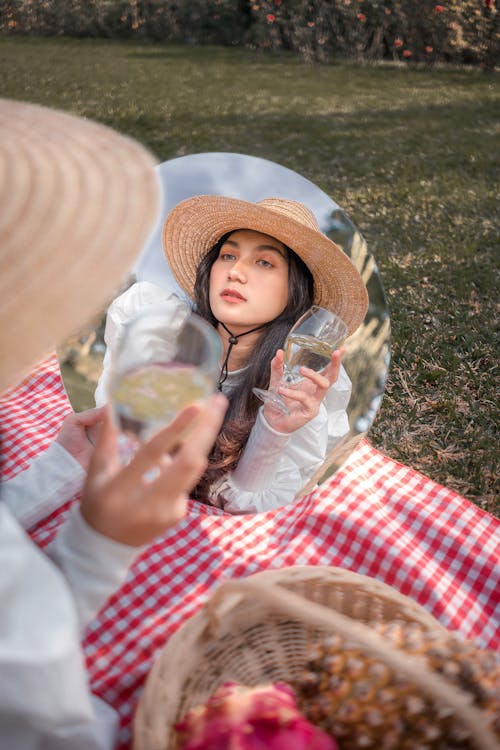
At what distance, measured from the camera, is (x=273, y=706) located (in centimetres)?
90

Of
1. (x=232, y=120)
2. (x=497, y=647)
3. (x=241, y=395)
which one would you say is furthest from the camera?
(x=232, y=120)

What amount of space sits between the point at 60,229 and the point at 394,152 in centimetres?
444

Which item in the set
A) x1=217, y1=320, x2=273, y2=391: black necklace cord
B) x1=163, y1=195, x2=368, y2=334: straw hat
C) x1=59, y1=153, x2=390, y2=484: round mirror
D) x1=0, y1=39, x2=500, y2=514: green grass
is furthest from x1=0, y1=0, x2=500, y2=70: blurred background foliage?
x1=217, y1=320, x2=273, y2=391: black necklace cord

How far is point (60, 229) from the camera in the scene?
729 mm

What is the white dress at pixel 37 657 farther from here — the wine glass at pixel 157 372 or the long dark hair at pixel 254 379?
the long dark hair at pixel 254 379

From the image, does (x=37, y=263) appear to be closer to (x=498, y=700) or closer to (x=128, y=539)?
(x=128, y=539)

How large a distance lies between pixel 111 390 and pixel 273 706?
1.69 feet

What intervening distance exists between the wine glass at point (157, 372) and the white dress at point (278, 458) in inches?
31.6

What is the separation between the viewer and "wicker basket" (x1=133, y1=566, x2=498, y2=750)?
32.6 inches

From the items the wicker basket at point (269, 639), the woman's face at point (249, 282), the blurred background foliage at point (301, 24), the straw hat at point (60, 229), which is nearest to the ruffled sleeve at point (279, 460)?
the woman's face at point (249, 282)

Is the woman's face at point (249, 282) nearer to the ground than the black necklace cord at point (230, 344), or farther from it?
farther from it

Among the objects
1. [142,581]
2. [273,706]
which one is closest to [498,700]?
[273,706]

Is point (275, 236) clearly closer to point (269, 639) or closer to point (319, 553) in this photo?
point (319, 553)

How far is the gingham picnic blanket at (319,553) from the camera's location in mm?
1255
